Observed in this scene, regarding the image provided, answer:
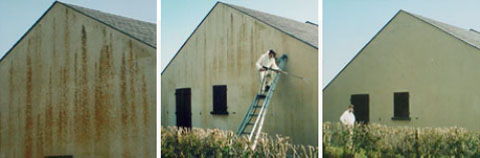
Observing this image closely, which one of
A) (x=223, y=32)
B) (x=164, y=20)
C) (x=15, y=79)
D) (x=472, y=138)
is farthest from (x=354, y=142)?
(x=15, y=79)

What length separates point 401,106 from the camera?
5852 mm

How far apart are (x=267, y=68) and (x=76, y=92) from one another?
2446 millimetres

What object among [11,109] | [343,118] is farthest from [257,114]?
[11,109]

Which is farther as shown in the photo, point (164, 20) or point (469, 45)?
point (164, 20)

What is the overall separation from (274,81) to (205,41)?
121 cm

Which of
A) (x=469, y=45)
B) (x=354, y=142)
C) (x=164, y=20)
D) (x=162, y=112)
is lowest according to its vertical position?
(x=354, y=142)

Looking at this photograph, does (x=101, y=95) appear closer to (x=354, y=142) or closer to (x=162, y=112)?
(x=162, y=112)

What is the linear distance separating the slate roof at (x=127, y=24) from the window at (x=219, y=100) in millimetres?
1035

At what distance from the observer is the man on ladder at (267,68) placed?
5674 mm

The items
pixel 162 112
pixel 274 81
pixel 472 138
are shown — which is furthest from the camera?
pixel 162 112

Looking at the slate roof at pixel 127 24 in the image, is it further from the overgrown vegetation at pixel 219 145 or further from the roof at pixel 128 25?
the overgrown vegetation at pixel 219 145

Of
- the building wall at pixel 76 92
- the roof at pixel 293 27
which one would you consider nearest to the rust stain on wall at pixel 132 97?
the building wall at pixel 76 92

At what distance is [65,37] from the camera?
5.91 m

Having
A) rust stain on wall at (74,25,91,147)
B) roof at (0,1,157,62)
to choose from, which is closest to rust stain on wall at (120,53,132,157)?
roof at (0,1,157,62)
